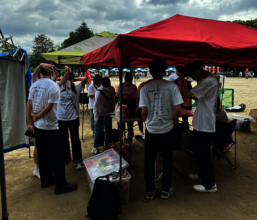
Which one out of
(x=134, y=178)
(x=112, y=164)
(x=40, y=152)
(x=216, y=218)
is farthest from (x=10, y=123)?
(x=216, y=218)

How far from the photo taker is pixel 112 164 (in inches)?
114

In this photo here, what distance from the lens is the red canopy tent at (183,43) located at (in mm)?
2305

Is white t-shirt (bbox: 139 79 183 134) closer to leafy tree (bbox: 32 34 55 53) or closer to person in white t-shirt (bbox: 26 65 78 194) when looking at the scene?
person in white t-shirt (bbox: 26 65 78 194)

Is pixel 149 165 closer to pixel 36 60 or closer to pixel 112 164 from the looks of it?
pixel 112 164

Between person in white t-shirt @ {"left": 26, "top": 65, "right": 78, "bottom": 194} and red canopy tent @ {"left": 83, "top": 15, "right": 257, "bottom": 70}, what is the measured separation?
87cm

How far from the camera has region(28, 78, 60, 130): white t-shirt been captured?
104 inches

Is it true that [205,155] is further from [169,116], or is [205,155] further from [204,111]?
[169,116]

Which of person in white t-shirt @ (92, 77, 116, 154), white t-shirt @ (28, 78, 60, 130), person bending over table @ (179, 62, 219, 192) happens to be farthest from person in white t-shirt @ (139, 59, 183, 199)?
person in white t-shirt @ (92, 77, 116, 154)

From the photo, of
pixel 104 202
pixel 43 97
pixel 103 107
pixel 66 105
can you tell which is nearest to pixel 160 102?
pixel 104 202

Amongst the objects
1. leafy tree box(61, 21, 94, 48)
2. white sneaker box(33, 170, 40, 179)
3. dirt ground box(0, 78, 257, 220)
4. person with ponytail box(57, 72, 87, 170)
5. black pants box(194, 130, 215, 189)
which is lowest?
dirt ground box(0, 78, 257, 220)

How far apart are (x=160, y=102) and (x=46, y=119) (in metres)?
1.53

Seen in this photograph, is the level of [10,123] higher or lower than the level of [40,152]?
higher

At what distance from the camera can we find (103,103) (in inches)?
162

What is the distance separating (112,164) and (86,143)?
266cm
